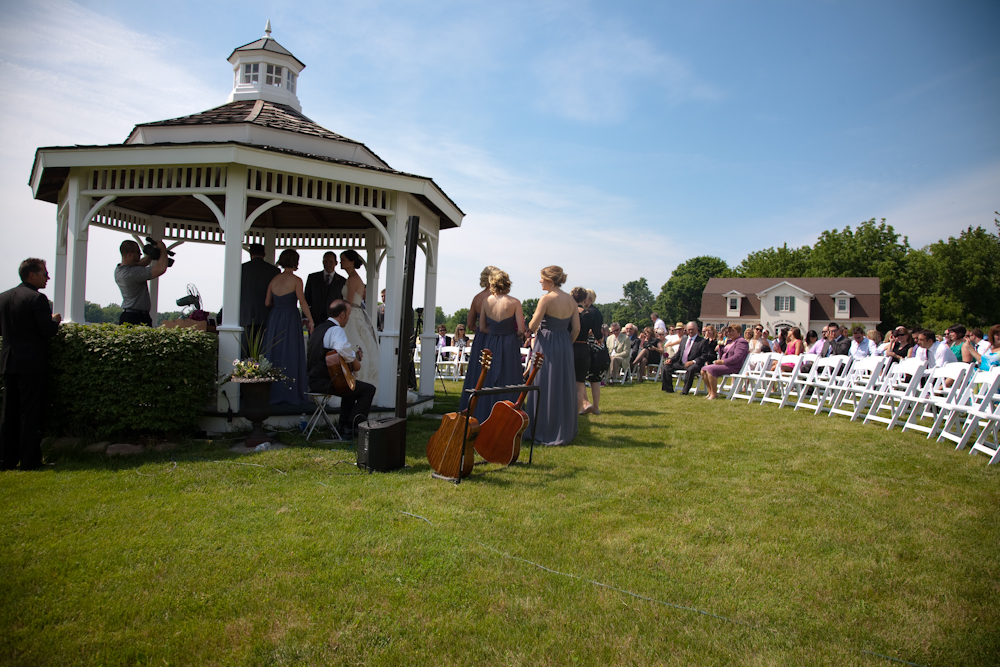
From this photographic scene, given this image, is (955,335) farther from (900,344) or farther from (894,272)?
(894,272)

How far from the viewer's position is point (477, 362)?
7.63 m

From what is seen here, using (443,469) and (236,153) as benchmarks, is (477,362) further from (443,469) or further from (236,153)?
(236,153)

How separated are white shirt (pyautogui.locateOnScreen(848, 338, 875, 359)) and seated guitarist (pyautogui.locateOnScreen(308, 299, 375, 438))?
35.8ft

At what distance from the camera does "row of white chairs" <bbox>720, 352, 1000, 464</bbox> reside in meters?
6.82

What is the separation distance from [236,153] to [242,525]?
4545 mm

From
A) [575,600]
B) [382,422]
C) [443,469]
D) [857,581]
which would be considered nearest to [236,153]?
[382,422]

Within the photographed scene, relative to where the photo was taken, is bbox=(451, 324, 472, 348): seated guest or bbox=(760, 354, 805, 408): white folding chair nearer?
bbox=(760, 354, 805, 408): white folding chair

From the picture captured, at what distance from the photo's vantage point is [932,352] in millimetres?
10562

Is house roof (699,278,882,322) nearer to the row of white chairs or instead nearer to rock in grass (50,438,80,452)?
the row of white chairs

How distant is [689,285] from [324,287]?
70.1 metres

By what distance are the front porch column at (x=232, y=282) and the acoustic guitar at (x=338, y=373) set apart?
1320 mm

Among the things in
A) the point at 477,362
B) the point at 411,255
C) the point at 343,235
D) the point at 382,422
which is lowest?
the point at 382,422

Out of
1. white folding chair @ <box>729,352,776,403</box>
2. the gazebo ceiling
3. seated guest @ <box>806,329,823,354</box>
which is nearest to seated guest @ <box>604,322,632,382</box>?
white folding chair @ <box>729,352,776,403</box>

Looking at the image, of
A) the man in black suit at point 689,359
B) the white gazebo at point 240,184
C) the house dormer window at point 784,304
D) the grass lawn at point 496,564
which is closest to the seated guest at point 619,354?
the man in black suit at point 689,359
